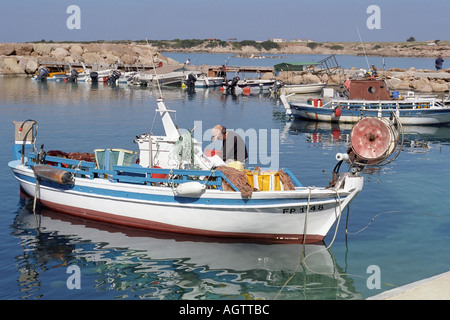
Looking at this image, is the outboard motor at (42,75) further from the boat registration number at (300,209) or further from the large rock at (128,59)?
the boat registration number at (300,209)

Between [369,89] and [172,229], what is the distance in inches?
972

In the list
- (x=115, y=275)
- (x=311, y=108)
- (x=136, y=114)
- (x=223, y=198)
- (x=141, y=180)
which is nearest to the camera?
(x=115, y=275)

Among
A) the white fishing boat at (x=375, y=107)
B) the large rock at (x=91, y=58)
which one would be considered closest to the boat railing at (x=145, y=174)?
the white fishing boat at (x=375, y=107)

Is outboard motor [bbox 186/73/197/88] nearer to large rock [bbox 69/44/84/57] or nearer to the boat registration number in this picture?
large rock [bbox 69/44/84/57]

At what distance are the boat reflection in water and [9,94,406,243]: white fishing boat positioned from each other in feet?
1.41

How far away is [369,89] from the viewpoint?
35.3m

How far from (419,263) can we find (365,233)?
7.29ft

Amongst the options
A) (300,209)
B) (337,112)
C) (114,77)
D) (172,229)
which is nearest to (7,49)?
(114,77)

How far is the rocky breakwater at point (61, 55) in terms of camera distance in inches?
3056

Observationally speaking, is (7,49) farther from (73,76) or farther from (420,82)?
(420,82)
